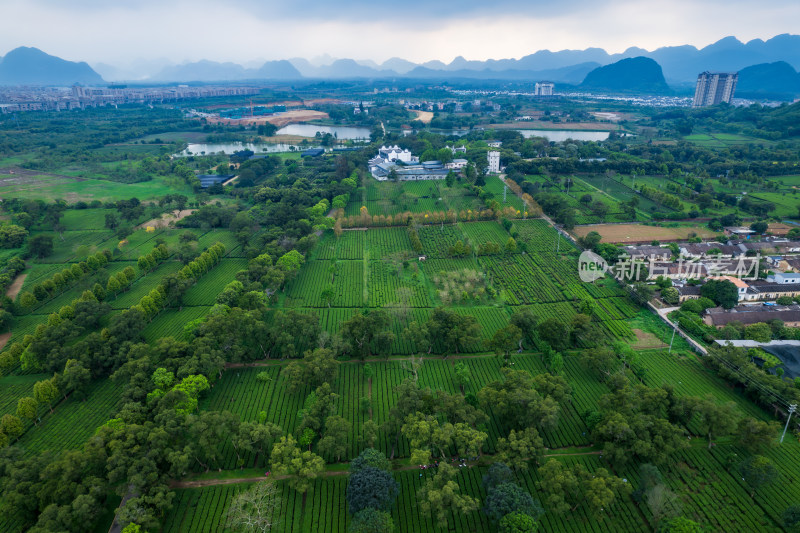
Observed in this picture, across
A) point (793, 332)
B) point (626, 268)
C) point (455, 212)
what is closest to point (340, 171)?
point (455, 212)

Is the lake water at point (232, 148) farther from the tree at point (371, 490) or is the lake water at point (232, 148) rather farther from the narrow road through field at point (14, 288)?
the tree at point (371, 490)

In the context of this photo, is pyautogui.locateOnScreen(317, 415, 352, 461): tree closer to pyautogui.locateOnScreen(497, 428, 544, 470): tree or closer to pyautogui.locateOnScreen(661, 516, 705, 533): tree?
pyautogui.locateOnScreen(497, 428, 544, 470): tree

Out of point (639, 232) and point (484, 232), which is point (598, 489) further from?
point (639, 232)

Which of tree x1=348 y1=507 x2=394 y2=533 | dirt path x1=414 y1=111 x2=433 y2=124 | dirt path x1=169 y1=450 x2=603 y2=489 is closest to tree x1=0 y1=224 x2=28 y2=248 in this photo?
dirt path x1=169 y1=450 x2=603 y2=489

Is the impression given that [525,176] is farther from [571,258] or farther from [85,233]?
[85,233]

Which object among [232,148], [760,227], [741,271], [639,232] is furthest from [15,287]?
[760,227]

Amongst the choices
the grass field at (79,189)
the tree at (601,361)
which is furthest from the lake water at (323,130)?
the tree at (601,361)
